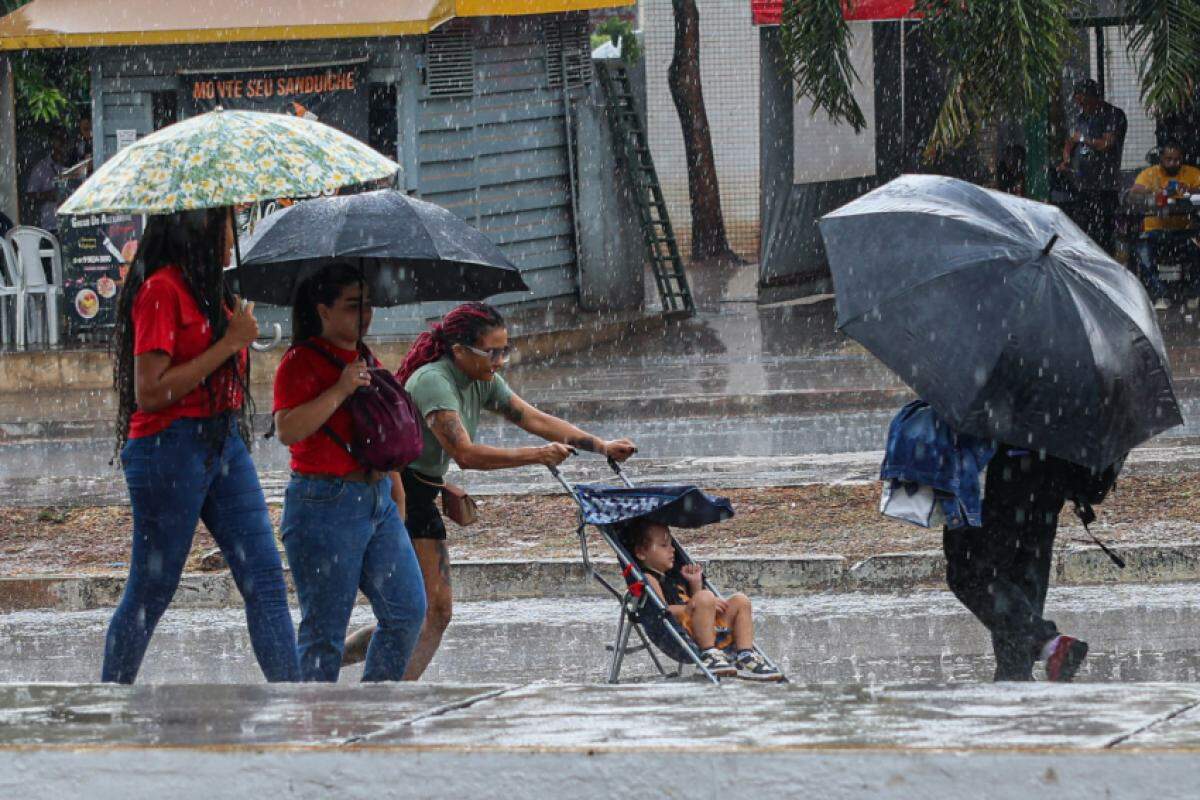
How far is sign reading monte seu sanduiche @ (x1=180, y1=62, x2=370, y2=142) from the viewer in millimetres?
18422

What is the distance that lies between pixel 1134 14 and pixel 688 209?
38.4 ft

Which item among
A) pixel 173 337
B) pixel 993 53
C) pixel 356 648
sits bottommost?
pixel 356 648

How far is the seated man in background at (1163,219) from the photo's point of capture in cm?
1925

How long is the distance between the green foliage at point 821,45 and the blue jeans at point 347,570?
12795 millimetres

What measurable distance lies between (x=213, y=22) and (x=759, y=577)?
10.4m

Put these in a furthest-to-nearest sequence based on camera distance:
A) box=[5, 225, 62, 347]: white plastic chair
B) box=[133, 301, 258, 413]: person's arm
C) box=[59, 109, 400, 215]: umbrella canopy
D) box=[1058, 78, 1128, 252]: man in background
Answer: box=[1058, 78, 1128, 252]: man in background, box=[5, 225, 62, 347]: white plastic chair, box=[133, 301, 258, 413]: person's arm, box=[59, 109, 400, 215]: umbrella canopy

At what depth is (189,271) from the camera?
5.89 meters

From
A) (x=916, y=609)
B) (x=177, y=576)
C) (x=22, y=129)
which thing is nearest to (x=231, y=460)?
(x=177, y=576)

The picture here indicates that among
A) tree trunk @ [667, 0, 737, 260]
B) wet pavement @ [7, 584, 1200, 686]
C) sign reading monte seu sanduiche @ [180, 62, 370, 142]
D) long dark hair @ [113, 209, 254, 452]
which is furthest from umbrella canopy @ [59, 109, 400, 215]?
tree trunk @ [667, 0, 737, 260]

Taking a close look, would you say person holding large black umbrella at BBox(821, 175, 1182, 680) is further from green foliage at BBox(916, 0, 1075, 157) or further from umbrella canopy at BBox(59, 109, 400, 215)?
green foliage at BBox(916, 0, 1075, 157)

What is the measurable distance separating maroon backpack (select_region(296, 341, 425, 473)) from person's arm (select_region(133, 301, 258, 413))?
22 cm

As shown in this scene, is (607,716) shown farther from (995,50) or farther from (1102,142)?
(1102,142)

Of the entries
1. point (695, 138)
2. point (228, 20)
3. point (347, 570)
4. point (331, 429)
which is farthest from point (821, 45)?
point (347, 570)

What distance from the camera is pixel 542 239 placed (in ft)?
66.3
